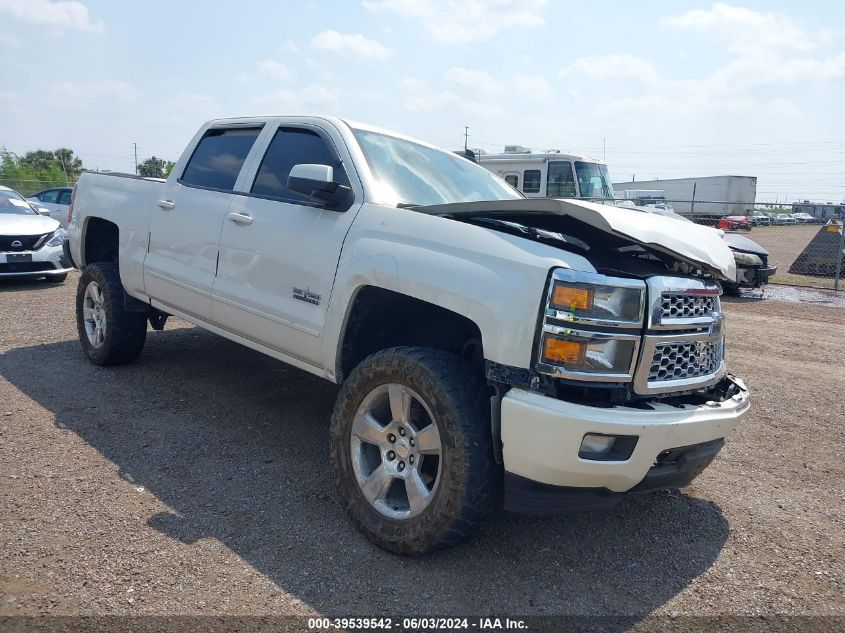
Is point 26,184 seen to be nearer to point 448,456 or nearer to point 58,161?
point 58,161

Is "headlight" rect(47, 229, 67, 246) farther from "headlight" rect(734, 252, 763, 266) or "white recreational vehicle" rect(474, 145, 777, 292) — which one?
"headlight" rect(734, 252, 763, 266)

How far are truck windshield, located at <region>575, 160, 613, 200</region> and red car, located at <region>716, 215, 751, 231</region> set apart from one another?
7.99 m

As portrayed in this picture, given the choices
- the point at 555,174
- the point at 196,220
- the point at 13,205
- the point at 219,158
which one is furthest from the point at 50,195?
the point at 196,220

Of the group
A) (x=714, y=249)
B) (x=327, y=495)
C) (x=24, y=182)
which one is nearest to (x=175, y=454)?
(x=327, y=495)

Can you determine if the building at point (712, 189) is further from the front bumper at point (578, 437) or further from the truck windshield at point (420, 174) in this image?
the front bumper at point (578, 437)

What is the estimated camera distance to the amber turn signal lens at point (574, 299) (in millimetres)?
2738

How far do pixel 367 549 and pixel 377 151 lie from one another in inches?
90.0

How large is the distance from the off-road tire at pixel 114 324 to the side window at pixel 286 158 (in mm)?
1918

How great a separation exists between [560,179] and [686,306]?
13.5 meters

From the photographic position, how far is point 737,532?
356 cm

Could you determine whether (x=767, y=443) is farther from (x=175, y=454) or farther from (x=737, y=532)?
(x=175, y=454)

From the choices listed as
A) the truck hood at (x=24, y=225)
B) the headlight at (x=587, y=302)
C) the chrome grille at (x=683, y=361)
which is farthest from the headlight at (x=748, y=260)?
the truck hood at (x=24, y=225)

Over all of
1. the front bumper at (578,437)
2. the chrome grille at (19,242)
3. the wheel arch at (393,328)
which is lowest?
the chrome grille at (19,242)

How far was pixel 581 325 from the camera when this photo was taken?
2.73 meters
